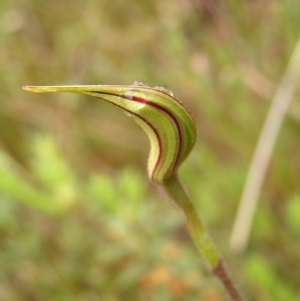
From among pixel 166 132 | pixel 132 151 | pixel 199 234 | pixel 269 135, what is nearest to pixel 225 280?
pixel 199 234

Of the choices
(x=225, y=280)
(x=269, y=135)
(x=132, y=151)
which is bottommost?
(x=225, y=280)

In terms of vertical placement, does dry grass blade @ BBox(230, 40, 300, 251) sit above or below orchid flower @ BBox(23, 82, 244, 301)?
above

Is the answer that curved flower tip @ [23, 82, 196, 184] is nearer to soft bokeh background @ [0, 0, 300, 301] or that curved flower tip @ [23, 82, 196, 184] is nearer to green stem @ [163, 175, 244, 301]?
green stem @ [163, 175, 244, 301]

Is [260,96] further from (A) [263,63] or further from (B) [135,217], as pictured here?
(B) [135,217]

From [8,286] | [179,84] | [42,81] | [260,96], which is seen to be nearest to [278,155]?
[260,96]

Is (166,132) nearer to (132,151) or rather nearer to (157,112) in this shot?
(157,112)

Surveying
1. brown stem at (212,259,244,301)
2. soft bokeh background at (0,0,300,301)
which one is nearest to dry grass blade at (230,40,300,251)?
soft bokeh background at (0,0,300,301)
